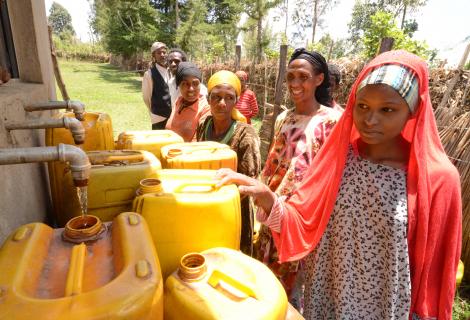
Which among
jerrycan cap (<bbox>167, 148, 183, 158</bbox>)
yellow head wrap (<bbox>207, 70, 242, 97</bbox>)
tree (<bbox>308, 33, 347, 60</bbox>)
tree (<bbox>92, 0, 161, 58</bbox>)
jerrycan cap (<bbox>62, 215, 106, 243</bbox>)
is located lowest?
jerrycan cap (<bbox>62, 215, 106, 243</bbox>)

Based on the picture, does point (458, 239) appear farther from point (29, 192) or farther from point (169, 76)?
point (169, 76)

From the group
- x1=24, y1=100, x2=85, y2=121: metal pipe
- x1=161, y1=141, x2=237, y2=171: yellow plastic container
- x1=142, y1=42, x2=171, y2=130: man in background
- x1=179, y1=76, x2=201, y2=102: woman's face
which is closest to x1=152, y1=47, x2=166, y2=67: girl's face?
x1=142, y1=42, x2=171, y2=130: man in background

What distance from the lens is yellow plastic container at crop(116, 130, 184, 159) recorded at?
1.74 meters

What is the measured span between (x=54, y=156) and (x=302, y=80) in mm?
1598

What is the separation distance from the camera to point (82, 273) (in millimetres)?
761

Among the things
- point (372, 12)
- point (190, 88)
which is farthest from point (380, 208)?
point (372, 12)

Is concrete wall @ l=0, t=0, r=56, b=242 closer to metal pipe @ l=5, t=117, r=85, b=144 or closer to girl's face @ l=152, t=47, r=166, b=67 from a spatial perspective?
metal pipe @ l=5, t=117, r=85, b=144

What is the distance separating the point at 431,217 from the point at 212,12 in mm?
27637

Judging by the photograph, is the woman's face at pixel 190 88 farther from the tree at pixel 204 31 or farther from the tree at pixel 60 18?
the tree at pixel 60 18

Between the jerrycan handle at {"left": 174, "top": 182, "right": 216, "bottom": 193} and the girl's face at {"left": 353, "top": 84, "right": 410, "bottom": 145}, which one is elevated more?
the girl's face at {"left": 353, "top": 84, "right": 410, "bottom": 145}

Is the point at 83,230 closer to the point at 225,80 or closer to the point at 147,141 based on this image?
the point at 147,141

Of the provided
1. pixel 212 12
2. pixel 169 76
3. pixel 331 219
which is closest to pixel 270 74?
pixel 169 76

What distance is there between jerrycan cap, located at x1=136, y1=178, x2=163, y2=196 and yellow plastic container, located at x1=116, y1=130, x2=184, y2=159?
0.56 m

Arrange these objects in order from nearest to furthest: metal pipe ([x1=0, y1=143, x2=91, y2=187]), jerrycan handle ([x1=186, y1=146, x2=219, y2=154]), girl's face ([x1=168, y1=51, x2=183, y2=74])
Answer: metal pipe ([x1=0, y1=143, x2=91, y2=187]), jerrycan handle ([x1=186, y1=146, x2=219, y2=154]), girl's face ([x1=168, y1=51, x2=183, y2=74])
